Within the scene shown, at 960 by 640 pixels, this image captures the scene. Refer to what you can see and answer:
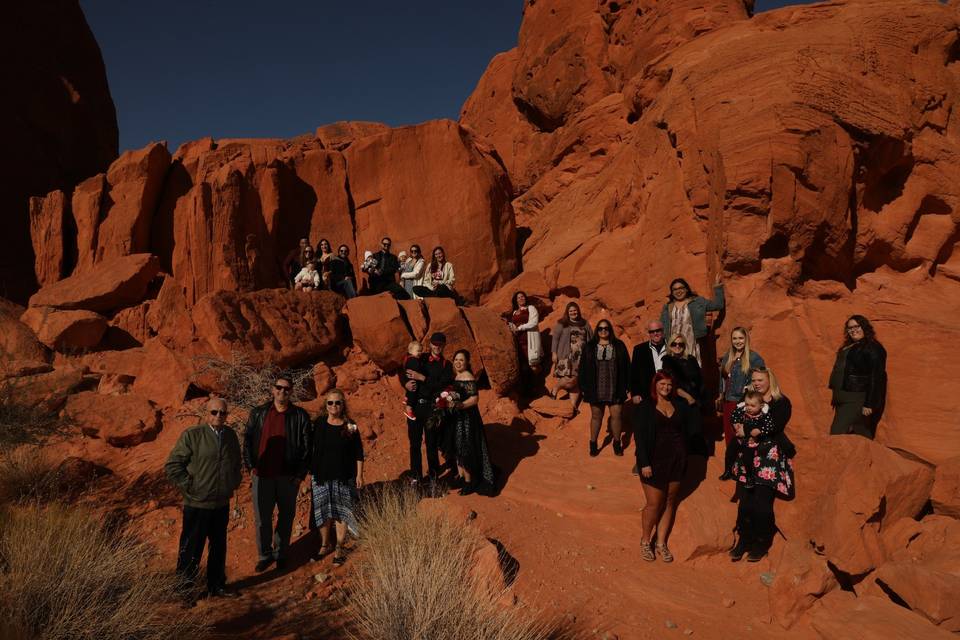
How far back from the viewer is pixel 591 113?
43.6 ft

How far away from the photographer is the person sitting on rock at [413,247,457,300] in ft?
33.7

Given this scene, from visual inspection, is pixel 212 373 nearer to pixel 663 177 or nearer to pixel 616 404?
pixel 616 404

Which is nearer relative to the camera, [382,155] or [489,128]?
[382,155]

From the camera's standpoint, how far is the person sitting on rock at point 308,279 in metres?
10.1

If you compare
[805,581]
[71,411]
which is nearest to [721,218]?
[805,581]

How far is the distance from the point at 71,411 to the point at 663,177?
9.89m

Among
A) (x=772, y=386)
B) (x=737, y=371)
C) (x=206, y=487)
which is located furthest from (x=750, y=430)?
(x=206, y=487)

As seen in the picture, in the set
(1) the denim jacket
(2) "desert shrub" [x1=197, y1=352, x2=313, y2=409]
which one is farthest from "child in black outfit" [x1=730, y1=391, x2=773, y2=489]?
(2) "desert shrub" [x1=197, y1=352, x2=313, y2=409]

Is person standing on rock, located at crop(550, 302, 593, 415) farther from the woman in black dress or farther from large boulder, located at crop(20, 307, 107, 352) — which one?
large boulder, located at crop(20, 307, 107, 352)

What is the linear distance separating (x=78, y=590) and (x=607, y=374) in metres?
5.75

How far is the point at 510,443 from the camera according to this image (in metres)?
8.23

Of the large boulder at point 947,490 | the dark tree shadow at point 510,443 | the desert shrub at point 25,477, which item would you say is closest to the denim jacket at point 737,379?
the large boulder at point 947,490

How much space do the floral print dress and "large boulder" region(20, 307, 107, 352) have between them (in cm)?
1053

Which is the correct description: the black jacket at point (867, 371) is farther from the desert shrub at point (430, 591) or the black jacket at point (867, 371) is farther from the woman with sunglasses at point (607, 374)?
the desert shrub at point (430, 591)
